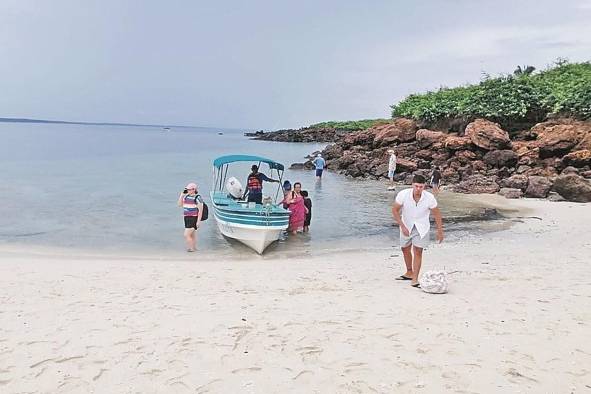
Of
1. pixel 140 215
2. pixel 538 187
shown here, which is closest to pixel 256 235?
pixel 140 215

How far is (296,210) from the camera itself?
1401 centimetres

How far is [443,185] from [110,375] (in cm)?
2289

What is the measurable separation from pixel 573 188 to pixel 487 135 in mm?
9165

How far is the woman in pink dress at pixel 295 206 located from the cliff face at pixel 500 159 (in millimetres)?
10925

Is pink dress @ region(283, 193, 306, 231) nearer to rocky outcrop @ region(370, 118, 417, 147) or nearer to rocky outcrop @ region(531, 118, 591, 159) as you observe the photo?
rocky outcrop @ region(531, 118, 591, 159)

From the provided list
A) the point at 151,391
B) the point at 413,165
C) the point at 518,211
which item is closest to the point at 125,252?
the point at 151,391

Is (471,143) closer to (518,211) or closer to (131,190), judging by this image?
(518,211)

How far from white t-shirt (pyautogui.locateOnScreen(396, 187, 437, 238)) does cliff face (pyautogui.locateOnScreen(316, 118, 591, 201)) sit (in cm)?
1355

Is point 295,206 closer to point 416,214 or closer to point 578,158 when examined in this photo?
point 416,214

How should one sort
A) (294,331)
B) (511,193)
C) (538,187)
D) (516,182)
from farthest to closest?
(516,182) → (511,193) → (538,187) → (294,331)

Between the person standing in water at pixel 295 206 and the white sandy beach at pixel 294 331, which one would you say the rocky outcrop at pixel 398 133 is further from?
the white sandy beach at pixel 294 331

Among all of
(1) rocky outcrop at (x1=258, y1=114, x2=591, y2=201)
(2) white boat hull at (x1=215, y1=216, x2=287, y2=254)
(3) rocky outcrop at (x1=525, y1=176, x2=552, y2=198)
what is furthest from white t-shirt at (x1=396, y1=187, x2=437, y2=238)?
(3) rocky outcrop at (x1=525, y1=176, x2=552, y2=198)

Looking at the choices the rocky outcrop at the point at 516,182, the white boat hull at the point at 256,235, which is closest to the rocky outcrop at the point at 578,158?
the rocky outcrop at the point at 516,182

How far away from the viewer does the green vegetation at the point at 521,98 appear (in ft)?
90.3
